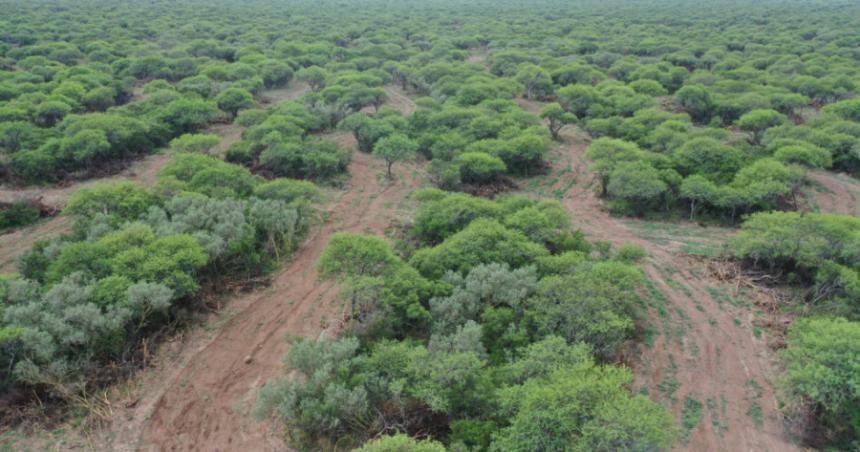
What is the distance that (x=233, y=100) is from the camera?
60.7m

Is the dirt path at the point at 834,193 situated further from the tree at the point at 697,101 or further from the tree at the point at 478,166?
the tree at the point at 478,166

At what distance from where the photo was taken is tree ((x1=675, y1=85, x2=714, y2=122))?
61.9m

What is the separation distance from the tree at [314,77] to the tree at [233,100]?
13921mm

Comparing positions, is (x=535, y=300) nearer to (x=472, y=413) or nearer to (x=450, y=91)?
(x=472, y=413)

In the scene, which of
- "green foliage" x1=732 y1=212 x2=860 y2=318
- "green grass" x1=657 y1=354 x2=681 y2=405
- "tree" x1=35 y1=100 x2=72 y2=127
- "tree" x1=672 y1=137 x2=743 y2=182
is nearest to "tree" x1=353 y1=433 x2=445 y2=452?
"green grass" x1=657 y1=354 x2=681 y2=405

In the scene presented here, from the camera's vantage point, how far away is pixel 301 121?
173ft

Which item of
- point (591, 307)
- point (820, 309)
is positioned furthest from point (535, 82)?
point (591, 307)

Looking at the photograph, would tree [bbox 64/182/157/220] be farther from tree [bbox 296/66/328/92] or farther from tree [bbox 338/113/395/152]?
tree [bbox 296/66/328/92]

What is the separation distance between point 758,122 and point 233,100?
188ft

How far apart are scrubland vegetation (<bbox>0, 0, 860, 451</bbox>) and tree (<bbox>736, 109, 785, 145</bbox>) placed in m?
0.45

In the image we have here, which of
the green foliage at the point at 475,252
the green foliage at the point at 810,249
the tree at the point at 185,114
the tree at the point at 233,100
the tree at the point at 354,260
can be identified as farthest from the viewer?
the tree at the point at 233,100

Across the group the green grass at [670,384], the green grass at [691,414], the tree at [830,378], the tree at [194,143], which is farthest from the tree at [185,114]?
the tree at [830,378]

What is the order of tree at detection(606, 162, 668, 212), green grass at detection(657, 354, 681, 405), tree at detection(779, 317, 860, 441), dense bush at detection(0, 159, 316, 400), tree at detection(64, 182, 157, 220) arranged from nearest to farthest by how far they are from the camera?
tree at detection(779, 317, 860, 441) → dense bush at detection(0, 159, 316, 400) → green grass at detection(657, 354, 681, 405) → tree at detection(64, 182, 157, 220) → tree at detection(606, 162, 668, 212)

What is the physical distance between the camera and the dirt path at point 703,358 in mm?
20688
